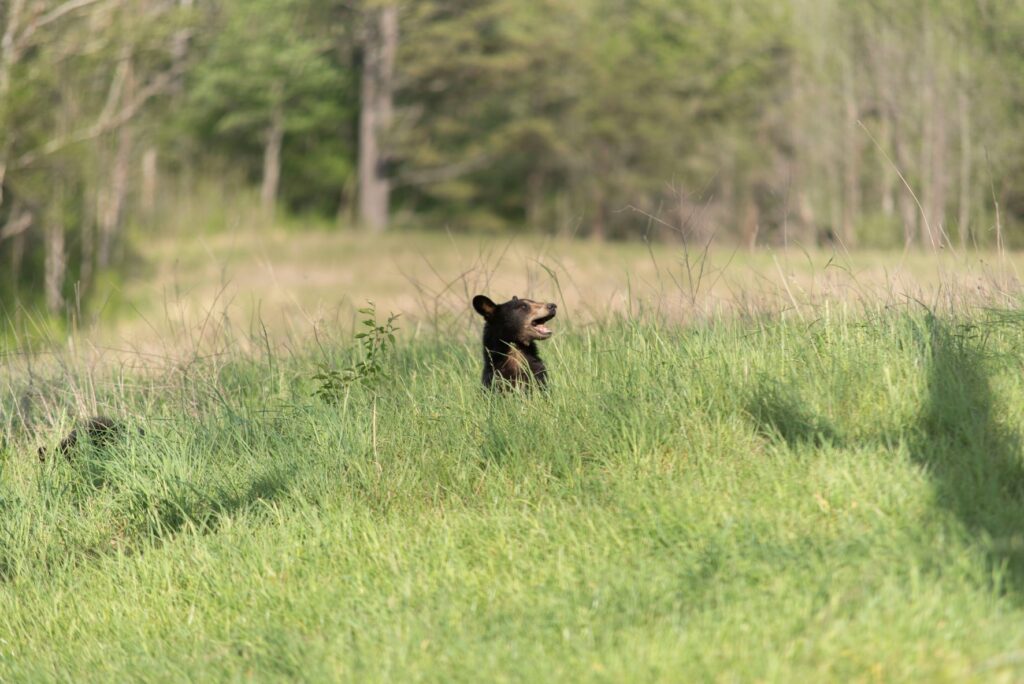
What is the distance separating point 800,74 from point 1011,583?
3672cm

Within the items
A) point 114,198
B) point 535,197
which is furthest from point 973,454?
point 535,197

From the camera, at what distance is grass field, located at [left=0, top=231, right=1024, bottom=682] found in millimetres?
3852

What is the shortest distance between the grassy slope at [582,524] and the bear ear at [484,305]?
0.37m

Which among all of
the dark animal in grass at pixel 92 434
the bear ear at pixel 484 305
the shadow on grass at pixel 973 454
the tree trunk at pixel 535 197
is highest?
the tree trunk at pixel 535 197

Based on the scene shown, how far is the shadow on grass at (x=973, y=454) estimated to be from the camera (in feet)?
13.1

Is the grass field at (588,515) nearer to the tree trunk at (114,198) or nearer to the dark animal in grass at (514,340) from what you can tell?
the dark animal in grass at (514,340)

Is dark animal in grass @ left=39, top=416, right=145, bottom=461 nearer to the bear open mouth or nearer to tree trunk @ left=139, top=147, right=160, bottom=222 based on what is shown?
the bear open mouth

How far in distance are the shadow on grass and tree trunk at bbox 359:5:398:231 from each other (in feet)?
127

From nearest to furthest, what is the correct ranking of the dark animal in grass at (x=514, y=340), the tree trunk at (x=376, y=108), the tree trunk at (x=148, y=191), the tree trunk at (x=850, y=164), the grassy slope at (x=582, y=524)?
1. the grassy slope at (x=582, y=524)
2. the dark animal in grass at (x=514, y=340)
3. the tree trunk at (x=850, y=164)
4. the tree trunk at (x=148, y=191)
5. the tree trunk at (x=376, y=108)

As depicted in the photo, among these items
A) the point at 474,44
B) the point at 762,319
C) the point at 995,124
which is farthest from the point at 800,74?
the point at 762,319

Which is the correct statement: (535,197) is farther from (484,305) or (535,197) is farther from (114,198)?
(484,305)

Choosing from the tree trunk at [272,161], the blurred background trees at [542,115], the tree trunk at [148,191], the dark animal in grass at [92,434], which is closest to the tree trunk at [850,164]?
the blurred background trees at [542,115]

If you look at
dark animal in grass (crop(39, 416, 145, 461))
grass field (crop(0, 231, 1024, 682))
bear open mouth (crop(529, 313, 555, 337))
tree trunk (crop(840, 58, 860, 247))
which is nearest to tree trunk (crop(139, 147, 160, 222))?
tree trunk (crop(840, 58, 860, 247))

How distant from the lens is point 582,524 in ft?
15.5
